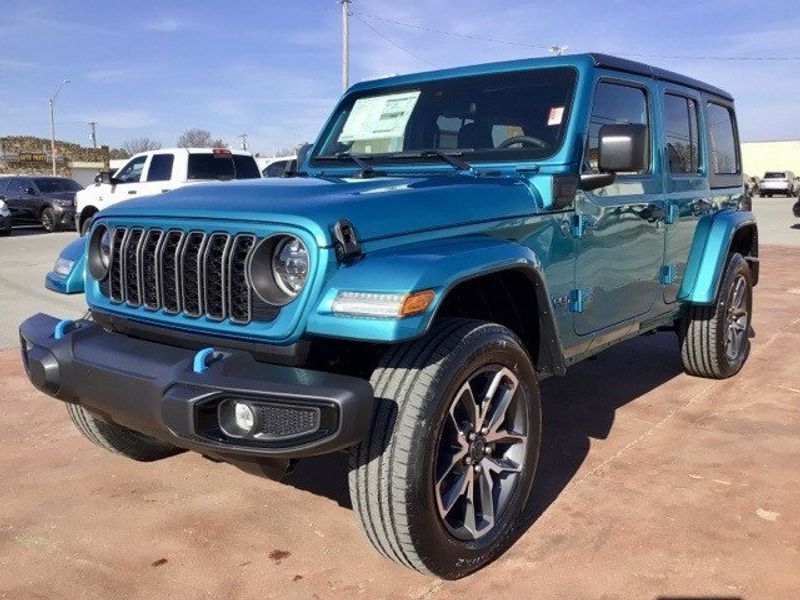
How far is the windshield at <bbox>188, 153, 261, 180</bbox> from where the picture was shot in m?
12.8

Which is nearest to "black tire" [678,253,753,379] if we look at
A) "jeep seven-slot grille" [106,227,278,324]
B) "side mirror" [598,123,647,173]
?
"side mirror" [598,123,647,173]

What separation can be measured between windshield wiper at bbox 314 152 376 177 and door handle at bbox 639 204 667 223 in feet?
4.80

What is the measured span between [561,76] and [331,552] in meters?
2.42

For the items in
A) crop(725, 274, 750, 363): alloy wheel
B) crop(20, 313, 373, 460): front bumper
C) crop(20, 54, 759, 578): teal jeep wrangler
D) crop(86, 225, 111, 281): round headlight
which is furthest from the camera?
crop(725, 274, 750, 363): alloy wheel

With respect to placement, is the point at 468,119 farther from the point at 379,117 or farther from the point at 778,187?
the point at 778,187

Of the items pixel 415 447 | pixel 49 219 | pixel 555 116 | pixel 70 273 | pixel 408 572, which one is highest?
pixel 555 116

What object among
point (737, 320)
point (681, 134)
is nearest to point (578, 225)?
point (681, 134)

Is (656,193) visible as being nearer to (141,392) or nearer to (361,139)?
(361,139)

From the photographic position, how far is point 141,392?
244 cm

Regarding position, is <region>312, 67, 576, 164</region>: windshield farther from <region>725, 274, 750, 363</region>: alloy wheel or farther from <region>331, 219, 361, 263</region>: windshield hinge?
<region>725, 274, 750, 363</region>: alloy wheel

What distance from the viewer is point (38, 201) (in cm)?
1983

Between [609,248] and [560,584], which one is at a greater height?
[609,248]

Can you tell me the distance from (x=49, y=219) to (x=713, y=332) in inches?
737

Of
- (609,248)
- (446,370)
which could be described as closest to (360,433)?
(446,370)
